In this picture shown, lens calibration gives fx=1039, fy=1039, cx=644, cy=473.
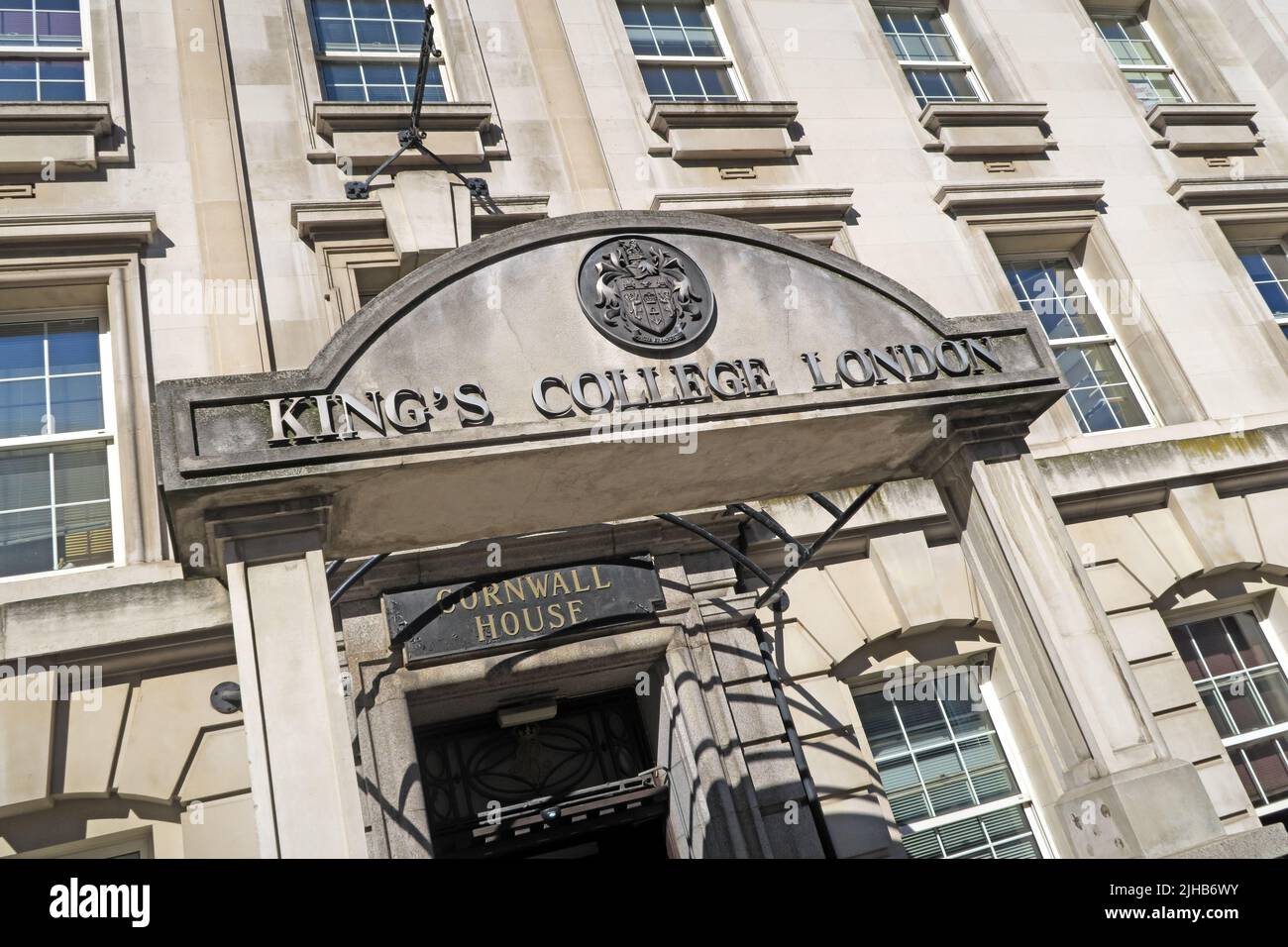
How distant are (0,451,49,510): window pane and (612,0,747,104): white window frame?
7395 millimetres

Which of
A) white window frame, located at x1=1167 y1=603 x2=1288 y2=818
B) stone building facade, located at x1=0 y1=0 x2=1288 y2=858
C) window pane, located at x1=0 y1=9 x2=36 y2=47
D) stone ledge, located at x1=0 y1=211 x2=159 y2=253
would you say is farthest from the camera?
window pane, located at x1=0 y1=9 x2=36 y2=47

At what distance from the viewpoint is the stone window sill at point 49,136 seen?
9320mm

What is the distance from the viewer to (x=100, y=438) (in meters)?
8.71

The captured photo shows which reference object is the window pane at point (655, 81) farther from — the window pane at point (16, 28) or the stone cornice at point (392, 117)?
the window pane at point (16, 28)

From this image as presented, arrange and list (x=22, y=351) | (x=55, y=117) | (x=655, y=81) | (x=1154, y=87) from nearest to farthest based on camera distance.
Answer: (x=22, y=351) → (x=55, y=117) → (x=655, y=81) → (x=1154, y=87)

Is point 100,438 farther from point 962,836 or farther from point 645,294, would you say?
point 962,836

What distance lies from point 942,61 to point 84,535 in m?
11.8

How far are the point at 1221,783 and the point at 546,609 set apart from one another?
21.2 feet

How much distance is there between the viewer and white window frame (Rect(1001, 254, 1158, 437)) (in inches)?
460

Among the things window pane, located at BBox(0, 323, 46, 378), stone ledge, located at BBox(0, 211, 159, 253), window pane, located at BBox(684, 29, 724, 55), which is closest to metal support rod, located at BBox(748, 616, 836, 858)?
stone ledge, located at BBox(0, 211, 159, 253)

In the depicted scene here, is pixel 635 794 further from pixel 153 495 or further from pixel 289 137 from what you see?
pixel 289 137

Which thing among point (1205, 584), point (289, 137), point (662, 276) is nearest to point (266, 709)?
point (662, 276)

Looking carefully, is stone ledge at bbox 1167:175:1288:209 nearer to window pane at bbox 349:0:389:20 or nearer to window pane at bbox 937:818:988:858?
window pane at bbox 937:818:988:858

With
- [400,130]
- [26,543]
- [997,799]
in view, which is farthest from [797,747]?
[400,130]
